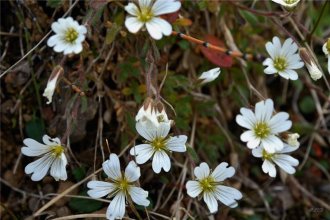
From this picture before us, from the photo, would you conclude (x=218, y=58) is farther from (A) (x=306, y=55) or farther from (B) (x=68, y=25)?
(B) (x=68, y=25)

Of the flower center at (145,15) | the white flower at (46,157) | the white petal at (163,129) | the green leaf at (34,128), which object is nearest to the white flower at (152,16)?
the flower center at (145,15)

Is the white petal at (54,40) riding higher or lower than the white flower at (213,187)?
higher

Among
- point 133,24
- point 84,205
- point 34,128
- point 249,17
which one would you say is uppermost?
point 133,24

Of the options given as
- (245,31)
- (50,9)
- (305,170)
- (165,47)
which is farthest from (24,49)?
(305,170)

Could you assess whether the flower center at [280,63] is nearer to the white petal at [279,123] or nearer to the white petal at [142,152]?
the white petal at [279,123]

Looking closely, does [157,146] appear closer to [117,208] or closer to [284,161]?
[117,208]

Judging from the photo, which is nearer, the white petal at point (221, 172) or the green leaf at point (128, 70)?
the white petal at point (221, 172)

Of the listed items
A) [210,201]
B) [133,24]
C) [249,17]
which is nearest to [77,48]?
[133,24]

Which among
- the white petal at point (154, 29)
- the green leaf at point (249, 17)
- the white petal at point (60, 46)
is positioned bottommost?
the green leaf at point (249, 17)
